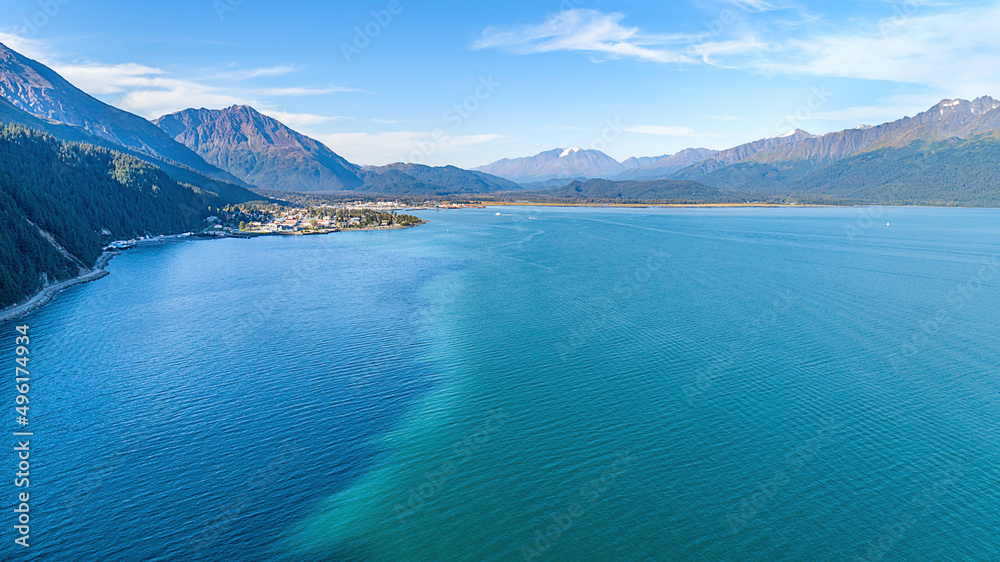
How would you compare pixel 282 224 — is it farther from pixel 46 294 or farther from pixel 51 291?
pixel 46 294

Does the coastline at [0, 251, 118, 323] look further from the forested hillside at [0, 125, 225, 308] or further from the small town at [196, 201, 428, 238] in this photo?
the small town at [196, 201, 428, 238]

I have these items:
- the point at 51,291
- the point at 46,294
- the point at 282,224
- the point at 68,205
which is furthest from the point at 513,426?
the point at 282,224

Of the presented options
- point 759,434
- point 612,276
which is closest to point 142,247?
point 612,276

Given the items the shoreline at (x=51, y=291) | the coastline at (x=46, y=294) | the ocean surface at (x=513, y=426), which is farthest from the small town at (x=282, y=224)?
the ocean surface at (x=513, y=426)

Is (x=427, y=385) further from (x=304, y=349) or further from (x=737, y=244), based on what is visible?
(x=737, y=244)

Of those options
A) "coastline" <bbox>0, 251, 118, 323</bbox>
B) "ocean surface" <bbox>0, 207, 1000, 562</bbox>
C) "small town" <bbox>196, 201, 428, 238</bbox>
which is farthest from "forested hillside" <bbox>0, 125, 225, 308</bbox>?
"ocean surface" <bbox>0, 207, 1000, 562</bbox>

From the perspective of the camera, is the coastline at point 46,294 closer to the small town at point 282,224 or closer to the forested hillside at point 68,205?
the forested hillside at point 68,205
